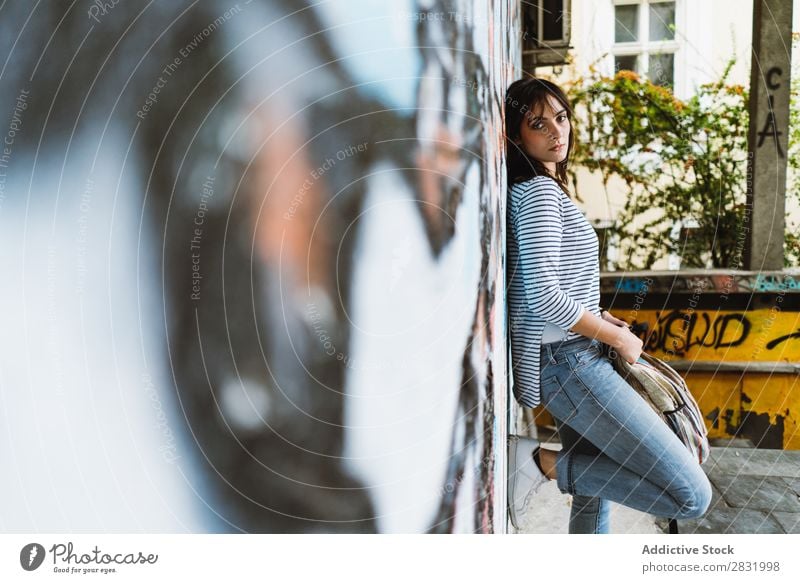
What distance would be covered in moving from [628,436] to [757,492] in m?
1.15

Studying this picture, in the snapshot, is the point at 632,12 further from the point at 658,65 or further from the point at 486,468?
the point at 486,468

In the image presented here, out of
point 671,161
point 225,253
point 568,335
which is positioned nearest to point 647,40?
point 671,161

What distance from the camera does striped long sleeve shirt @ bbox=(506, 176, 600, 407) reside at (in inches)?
43.4

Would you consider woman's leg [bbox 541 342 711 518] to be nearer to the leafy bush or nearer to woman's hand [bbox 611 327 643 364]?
woman's hand [bbox 611 327 643 364]

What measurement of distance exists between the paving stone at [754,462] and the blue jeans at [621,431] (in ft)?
3.93

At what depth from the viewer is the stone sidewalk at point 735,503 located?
1.67 metres

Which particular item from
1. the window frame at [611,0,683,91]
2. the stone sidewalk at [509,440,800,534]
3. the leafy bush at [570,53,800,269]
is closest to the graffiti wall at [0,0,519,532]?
the stone sidewalk at [509,440,800,534]

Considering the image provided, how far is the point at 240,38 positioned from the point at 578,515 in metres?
1.13

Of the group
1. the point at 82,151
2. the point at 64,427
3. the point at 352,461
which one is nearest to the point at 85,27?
the point at 82,151

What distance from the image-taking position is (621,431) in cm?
118

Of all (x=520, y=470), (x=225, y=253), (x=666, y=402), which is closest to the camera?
(x=225, y=253)

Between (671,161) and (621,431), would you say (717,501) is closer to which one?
(621,431)

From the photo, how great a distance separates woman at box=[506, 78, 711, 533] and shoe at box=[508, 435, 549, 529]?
0.58 ft

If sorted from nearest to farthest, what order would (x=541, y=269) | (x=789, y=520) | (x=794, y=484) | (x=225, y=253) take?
1. (x=225, y=253)
2. (x=541, y=269)
3. (x=789, y=520)
4. (x=794, y=484)
